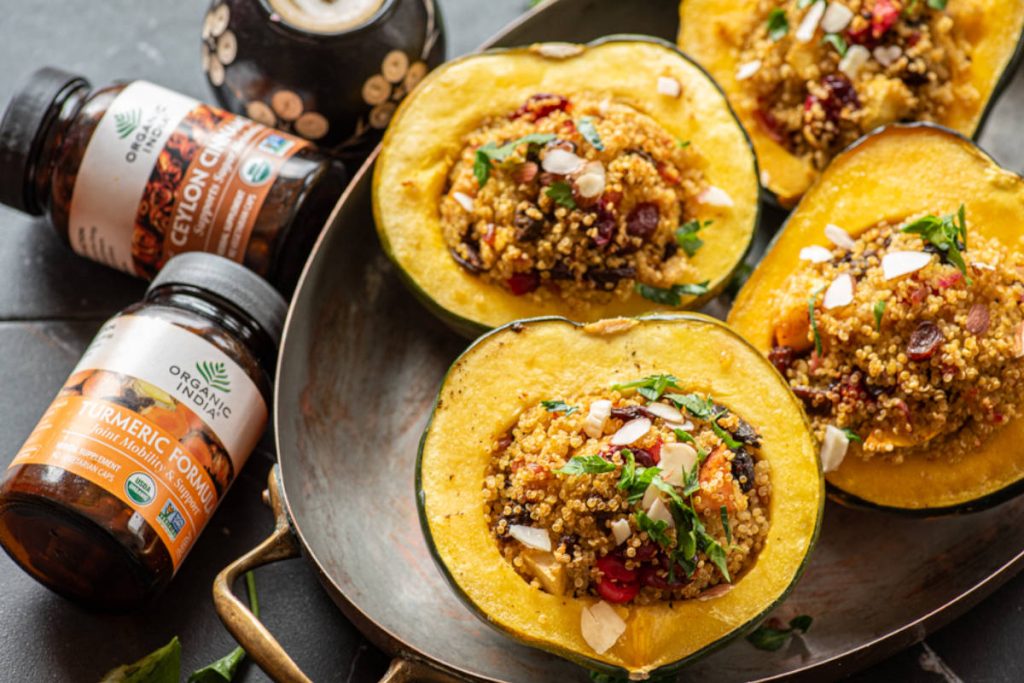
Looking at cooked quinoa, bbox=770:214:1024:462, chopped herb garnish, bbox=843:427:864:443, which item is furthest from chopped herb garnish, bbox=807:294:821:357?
chopped herb garnish, bbox=843:427:864:443

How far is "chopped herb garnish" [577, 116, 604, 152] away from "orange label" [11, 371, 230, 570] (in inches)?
26.8

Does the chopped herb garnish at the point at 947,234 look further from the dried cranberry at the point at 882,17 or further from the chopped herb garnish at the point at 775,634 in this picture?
the chopped herb garnish at the point at 775,634

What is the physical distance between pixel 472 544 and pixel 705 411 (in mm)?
338

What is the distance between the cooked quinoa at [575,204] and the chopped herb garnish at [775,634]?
0.50 meters

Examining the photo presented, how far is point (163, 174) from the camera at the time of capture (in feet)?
5.59

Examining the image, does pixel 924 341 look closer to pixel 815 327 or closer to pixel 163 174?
pixel 815 327

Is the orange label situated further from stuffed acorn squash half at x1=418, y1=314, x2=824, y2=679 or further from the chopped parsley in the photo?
the chopped parsley

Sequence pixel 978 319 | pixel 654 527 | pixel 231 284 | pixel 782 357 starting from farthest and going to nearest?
pixel 231 284 < pixel 782 357 < pixel 978 319 < pixel 654 527

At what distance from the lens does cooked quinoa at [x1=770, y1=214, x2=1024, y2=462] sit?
1.41 m

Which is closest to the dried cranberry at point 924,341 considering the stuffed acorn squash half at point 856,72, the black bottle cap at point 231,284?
the stuffed acorn squash half at point 856,72

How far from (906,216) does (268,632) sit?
103 centimetres

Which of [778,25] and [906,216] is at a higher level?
[778,25]

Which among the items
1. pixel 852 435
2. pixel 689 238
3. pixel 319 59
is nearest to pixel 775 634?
pixel 852 435

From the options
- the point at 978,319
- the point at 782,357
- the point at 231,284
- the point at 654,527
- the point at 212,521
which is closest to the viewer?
the point at 654,527
